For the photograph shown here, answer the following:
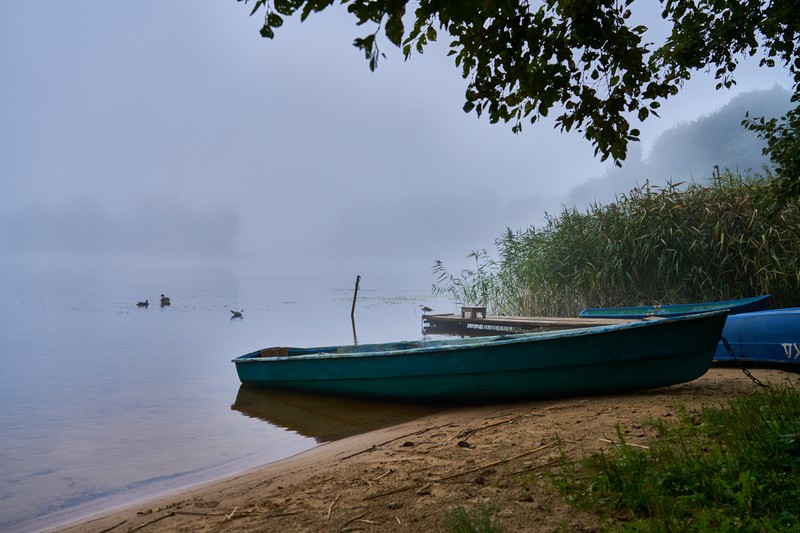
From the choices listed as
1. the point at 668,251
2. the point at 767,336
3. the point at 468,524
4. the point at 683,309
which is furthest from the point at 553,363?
the point at 668,251

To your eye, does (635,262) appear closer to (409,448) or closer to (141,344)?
(409,448)

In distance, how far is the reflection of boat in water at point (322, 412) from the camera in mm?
7328

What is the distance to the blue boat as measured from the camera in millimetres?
7121

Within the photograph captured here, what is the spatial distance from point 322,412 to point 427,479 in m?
4.86

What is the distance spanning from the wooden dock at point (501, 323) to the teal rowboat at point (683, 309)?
47cm

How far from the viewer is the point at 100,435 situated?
25.7 ft

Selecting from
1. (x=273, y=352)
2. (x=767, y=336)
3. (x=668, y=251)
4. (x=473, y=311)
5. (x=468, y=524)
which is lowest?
(x=468, y=524)

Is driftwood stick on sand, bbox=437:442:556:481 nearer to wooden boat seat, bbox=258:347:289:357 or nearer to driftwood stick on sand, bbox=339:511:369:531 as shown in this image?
driftwood stick on sand, bbox=339:511:369:531

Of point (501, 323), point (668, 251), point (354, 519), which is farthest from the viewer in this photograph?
point (501, 323)

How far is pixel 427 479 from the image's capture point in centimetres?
372

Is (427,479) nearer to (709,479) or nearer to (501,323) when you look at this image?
(709,479)

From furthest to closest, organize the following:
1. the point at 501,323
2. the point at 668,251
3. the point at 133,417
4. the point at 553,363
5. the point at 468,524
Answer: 1. the point at 501,323
2. the point at 668,251
3. the point at 133,417
4. the point at 553,363
5. the point at 468,524

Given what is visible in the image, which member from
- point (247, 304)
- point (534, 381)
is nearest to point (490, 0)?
point (534, 381)

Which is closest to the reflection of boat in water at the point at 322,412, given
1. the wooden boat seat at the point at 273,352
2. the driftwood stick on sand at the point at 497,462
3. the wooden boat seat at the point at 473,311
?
the wooden boat seat at the point at 273,352
